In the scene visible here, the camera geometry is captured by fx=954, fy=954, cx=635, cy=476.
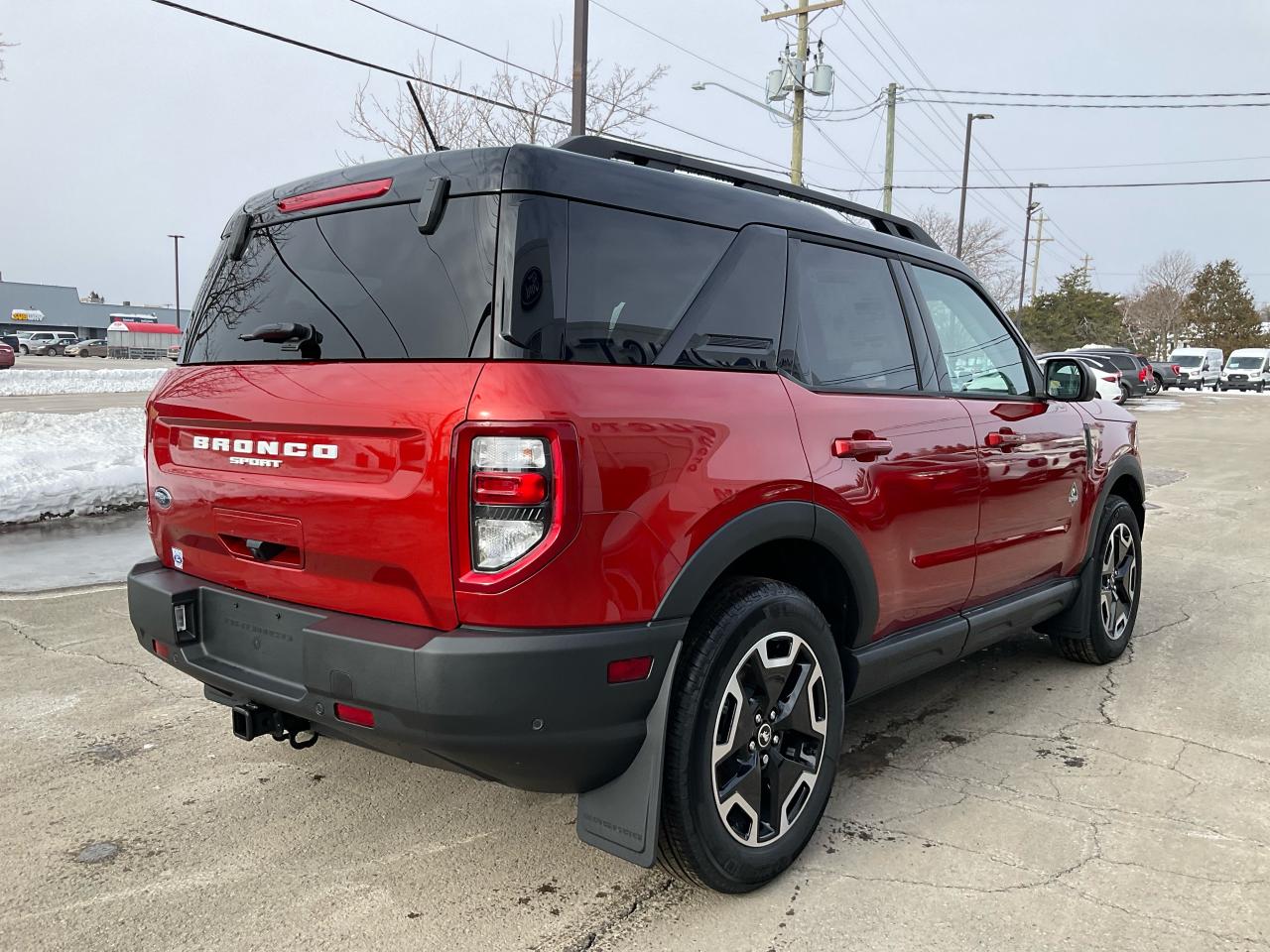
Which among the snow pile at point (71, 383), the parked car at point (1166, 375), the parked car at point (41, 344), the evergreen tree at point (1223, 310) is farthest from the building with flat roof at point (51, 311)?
the evergreen tree at point (1223, 310)

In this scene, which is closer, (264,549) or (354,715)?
(354,715)

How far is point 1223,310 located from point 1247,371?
3086 cm

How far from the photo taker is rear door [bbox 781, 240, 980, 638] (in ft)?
9.62

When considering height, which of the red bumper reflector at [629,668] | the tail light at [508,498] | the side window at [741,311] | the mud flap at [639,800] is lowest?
the mud flap at [639,800]

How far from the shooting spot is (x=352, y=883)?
272 centimetres

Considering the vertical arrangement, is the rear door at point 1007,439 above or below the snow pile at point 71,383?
above

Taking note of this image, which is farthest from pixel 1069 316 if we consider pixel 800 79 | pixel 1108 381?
pixel 800 79

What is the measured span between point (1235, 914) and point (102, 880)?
317 centimetres

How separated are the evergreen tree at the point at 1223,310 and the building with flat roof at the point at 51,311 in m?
78.8

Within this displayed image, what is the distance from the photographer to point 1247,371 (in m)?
44.6

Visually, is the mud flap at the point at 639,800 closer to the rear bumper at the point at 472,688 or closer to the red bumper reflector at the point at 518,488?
the rear bumper at the point at 472,688

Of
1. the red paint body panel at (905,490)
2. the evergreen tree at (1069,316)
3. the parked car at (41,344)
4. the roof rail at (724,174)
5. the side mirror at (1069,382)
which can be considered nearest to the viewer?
the roof rail at (724,174)

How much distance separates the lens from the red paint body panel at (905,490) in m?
2.90

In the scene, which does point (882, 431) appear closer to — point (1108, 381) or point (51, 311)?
point (1108, 381)
